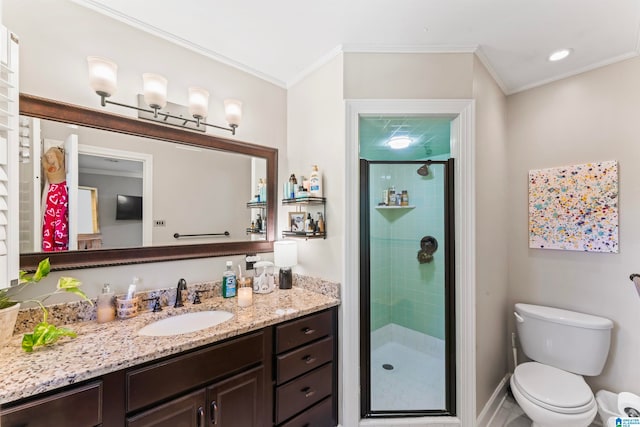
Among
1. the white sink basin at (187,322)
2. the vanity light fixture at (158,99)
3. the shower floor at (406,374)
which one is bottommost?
the shower floor at (406,374)

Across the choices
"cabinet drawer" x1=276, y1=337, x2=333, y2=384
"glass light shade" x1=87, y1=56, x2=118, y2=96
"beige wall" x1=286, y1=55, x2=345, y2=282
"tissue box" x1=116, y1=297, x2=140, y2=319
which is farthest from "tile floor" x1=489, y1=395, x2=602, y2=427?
"glass light shade" x1=87, y1=56, x2=118, y2=96

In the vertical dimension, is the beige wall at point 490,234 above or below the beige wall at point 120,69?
below

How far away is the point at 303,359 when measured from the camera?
1.55 metres

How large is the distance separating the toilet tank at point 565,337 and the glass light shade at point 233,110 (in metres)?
2.53

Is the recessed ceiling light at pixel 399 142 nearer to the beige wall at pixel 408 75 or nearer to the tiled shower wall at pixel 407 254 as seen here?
the tiled shower wall at pixel 407 254

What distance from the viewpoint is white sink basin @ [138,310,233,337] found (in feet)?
4.56

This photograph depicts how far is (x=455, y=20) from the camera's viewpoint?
1.50 metres

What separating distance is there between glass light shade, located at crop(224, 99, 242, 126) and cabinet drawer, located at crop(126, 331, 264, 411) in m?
1.36

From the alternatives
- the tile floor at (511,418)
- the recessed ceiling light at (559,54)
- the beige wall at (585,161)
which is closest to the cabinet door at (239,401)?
the tile floor at (511,418)

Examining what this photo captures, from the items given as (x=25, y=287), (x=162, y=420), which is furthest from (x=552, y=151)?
(x=25, y=287)

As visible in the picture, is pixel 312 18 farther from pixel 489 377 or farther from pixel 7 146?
pixel 489 377

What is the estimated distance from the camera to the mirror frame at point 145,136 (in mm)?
1299

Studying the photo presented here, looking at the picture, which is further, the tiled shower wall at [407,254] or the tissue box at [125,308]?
the tiled shower wall at [407,254]

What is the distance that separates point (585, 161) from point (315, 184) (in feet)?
6.49
